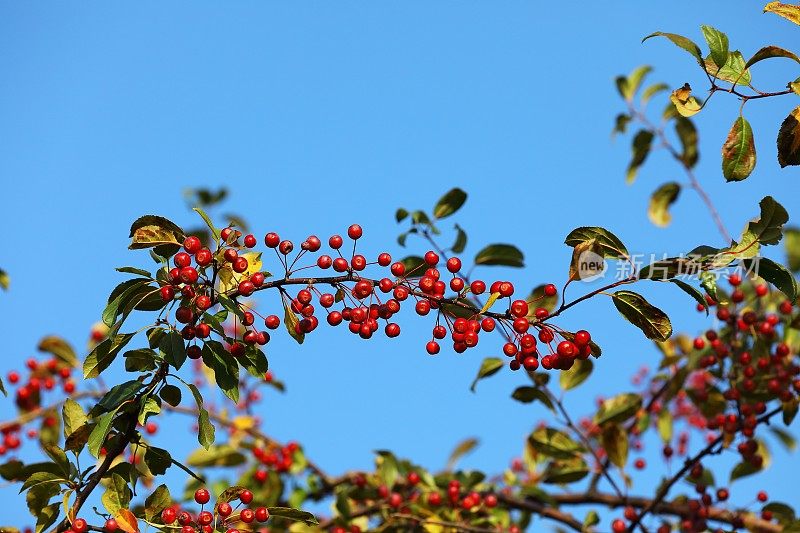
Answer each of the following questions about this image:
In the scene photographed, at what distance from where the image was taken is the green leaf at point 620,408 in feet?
15.9

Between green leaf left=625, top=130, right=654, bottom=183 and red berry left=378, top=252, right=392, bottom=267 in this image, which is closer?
red berry left=378, top=252, right=392, bottom=267

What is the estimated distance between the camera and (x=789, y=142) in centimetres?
289

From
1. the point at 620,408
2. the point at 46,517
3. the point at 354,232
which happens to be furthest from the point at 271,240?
the point at 620,408

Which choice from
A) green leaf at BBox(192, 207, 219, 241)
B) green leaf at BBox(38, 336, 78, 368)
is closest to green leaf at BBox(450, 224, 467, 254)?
green leaf at BBox(192, 207, 219, 241)

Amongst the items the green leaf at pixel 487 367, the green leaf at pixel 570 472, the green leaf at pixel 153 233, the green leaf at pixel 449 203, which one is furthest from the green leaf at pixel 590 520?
the green leaf at pixel 153 233

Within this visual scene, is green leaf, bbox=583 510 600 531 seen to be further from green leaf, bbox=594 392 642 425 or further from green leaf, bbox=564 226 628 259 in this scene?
green leaf, bbox=564 226 628 259

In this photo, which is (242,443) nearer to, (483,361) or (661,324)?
(483,361)

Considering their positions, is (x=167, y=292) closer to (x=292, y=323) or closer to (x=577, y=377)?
(x=292, y=323)

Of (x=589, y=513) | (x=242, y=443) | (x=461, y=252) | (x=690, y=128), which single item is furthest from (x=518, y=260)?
(x=242, y=443)

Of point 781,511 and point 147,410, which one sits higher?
point 781,511

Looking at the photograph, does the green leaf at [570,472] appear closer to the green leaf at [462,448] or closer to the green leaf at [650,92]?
the green leaf at [462,448]

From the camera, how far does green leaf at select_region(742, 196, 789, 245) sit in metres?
2.66

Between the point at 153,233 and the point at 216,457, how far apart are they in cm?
351

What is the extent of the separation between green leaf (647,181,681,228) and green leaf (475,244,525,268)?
2.05m
